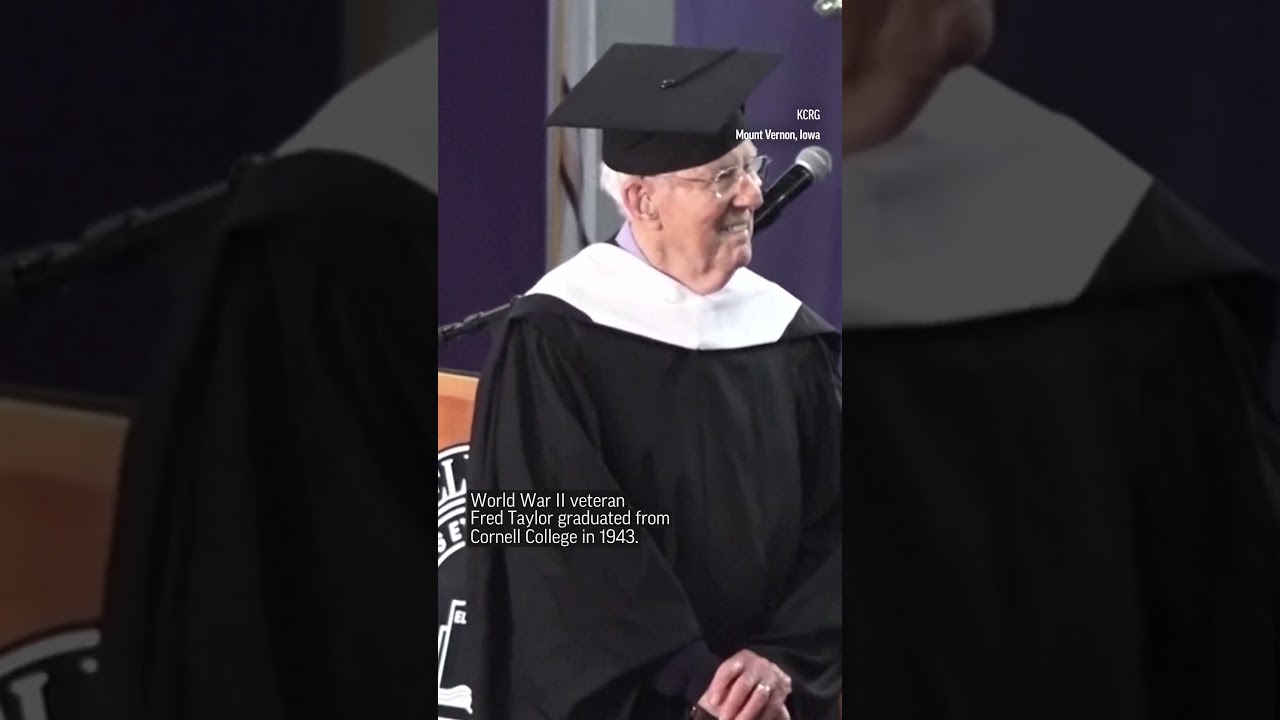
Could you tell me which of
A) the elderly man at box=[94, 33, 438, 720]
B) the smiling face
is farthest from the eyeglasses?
the elderly man at box=[94, 33, 438, 720]

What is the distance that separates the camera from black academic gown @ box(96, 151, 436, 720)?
5.45ft

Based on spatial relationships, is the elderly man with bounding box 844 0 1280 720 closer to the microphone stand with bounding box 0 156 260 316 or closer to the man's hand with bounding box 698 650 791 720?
the man's hand with bounding box 698 650 791 720

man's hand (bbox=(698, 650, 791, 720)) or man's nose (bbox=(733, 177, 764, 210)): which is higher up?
man's nose (bbox=(733, 177, 764, 210))

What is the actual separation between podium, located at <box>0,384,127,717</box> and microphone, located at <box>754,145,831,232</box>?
0.96 metres

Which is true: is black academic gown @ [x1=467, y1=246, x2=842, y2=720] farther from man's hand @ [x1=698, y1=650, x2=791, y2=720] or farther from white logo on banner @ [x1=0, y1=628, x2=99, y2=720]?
white logo on banner @ [x1=0, y1=628, x2=99, y2=720]

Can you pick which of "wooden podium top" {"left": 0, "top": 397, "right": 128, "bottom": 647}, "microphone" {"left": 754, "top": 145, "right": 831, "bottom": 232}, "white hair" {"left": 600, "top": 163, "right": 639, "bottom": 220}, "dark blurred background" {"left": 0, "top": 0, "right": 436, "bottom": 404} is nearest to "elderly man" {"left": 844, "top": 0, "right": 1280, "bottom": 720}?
"microphone" {"left": 754, "top": 145, "right": 831, "bottom": 232}

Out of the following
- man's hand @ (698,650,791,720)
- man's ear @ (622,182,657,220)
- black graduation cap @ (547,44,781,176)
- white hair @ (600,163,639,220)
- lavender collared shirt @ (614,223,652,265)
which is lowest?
man's hand @ (698,650,791,720)

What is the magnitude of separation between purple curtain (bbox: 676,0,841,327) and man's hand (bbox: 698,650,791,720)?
0.50 metres

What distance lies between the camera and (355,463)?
5.52 feet

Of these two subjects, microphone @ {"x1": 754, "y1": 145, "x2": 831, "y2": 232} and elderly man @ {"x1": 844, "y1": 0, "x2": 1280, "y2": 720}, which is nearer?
microphone @ {"x1": 754, "y1": 145, "x2": 831, "y2": 232}

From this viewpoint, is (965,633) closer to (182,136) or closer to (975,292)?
(975,292)

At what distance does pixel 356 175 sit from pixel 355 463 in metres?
0.41

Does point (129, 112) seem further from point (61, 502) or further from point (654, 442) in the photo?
point (654, 442)

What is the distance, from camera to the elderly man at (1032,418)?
5.82 feet
